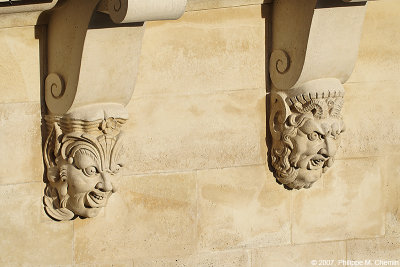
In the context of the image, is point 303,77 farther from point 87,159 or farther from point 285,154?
point 87,159

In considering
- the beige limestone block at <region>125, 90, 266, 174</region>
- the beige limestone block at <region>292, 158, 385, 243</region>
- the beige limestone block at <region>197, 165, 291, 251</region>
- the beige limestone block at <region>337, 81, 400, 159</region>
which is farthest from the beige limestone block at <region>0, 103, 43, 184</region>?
the beige limestone block at <region>337, 81, 400, 159</region>

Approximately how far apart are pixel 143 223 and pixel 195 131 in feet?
2.30

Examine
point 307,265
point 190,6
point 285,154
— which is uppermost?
point 190,6

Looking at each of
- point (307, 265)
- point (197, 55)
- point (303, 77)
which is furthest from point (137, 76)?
point (307, 265)

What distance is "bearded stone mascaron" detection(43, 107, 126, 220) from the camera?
896 centimetres

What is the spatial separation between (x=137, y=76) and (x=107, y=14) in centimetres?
79

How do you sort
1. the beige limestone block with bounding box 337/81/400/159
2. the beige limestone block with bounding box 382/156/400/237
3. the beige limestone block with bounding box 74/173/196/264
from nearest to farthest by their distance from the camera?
1. the beige limestone block with bounding box 74/173/196/264
2. the beige limestone block with bounding box 337/81/400/159
3. the beige limestone block with bounding box 382/156/400/237

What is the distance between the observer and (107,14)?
8594mm

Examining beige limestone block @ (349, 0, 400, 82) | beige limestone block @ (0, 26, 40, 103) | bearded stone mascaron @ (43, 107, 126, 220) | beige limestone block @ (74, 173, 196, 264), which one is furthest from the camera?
beige limestone block @ (349, 0, 400, 82)

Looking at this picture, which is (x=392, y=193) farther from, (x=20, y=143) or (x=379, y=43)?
(x=20, y=143)

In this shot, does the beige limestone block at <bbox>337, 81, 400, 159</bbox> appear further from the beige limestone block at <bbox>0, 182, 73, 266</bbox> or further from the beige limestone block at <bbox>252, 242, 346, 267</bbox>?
the beige limestone block at <bbox>0, 182, 73, 266</bbox>

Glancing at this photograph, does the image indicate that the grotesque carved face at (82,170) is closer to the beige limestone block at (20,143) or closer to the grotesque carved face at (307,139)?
the beige limestone block at (20,143)

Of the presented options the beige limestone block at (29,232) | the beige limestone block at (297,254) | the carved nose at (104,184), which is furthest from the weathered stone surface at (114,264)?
the beige limestone block at (297,254)

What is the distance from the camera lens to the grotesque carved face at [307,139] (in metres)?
9.51
